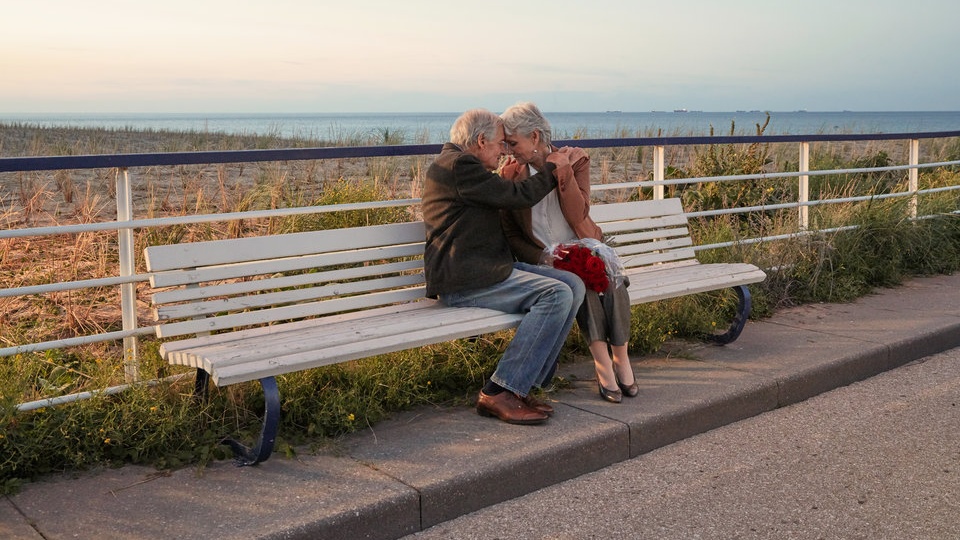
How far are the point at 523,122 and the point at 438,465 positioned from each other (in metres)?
1.84

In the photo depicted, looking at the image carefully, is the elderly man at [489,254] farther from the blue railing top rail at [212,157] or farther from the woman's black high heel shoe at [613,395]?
the blue railing top rail at [212,157]

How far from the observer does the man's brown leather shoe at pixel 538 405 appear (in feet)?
14.4

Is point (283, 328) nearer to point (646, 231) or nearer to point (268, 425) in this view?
point (268, 425)

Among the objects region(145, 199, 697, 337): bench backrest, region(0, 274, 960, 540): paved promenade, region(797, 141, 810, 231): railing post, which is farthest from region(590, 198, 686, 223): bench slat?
region(797, 141, 810, 231): railing post

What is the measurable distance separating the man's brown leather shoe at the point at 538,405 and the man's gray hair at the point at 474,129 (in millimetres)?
1185

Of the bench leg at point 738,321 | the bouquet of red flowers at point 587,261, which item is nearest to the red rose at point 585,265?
the bouquet of red flowers at point 587,261

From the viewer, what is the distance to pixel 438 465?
12.6ft

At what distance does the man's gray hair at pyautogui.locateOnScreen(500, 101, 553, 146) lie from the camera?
4973 millimetres

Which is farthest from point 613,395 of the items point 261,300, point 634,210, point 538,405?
point 634,210

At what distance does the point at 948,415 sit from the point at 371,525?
287 cm

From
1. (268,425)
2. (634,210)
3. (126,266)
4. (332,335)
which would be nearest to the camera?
(268,425)

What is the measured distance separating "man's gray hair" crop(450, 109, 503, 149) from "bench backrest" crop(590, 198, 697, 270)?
1.27m

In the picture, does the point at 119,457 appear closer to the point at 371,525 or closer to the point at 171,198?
the point at 371,525

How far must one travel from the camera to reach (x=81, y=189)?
12477 mm
